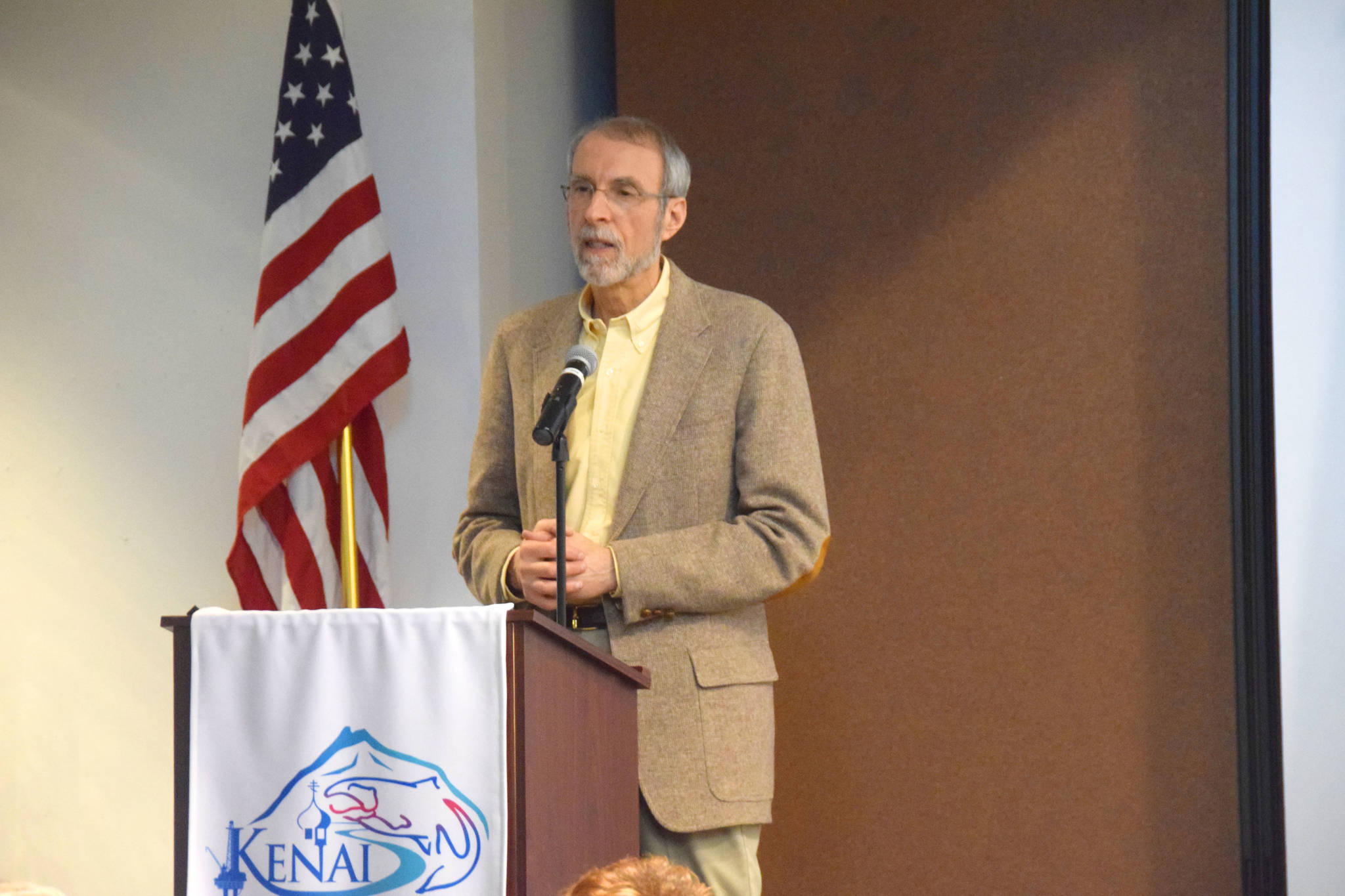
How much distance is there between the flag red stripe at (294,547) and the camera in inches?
129

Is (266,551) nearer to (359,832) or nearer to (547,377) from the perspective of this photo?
(547,377)

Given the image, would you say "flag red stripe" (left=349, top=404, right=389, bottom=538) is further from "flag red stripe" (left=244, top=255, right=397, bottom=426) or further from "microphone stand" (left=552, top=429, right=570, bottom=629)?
"microphone stand" (left=552, top=429, right=570, bottom=629)

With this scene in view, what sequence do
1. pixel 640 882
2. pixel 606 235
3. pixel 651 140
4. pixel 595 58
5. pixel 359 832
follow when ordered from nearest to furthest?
1. pixel 640 882
2. pixel 359 832
3. pixel 606 235
4. pixel 651 140
5. pixel 595 58

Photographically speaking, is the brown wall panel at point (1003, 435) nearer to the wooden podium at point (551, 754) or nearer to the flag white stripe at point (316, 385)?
the flag white stripe at point (316, 385)

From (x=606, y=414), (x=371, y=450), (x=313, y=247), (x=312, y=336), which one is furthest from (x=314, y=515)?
(x=606, y=414)

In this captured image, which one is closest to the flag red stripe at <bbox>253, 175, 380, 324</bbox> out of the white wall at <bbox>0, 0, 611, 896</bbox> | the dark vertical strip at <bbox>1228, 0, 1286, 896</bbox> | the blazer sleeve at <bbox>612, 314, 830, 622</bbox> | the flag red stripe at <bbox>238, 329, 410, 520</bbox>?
the white wall at <bbox>0, 0, 611, 896</bbox>

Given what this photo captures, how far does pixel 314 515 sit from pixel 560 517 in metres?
1.39

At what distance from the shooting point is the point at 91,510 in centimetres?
362

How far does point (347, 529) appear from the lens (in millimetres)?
3236

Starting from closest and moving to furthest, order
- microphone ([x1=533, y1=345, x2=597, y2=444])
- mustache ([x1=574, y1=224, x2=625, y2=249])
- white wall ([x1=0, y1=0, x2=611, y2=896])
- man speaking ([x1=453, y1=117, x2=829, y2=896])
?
microphone ([x1=533, y1=345, x2=597, y2=444]) → man speaking ([x1=453, y1=117, x2=829, y2=896]) → mustache ([x1=574, y1=224, x2=625, y2=249]) → white wall ([x1=0, y1=0, x2=611, y2=896])

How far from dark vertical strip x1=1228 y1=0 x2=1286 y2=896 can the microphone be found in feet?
6.13

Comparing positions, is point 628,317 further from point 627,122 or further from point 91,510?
point 91,510

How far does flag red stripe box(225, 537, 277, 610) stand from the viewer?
10.6ft

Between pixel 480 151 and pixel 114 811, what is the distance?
1958 mm
